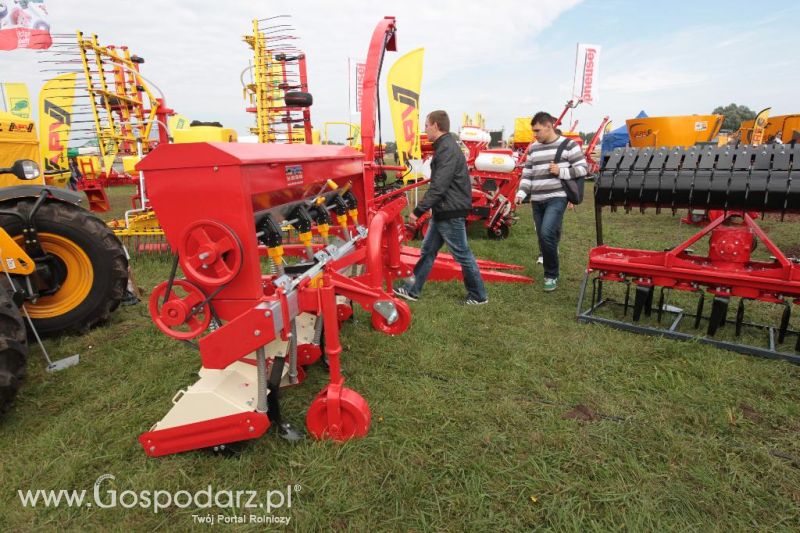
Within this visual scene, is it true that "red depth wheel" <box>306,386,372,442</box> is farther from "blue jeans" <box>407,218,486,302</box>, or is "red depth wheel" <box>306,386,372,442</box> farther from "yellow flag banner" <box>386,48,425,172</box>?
"yellow flag banner" <box>386,48,425,172</box>

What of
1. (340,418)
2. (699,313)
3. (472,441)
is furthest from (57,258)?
(699,313)

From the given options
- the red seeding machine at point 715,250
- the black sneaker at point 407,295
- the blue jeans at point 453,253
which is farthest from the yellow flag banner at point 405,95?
the red seeding machine at point 715,250

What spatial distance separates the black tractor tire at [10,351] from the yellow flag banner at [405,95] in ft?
15.6

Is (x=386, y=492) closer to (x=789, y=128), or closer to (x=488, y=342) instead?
(x=488, y=342)

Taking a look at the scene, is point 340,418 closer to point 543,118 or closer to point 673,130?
point 543,118

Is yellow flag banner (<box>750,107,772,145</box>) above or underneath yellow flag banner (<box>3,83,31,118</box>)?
underneath

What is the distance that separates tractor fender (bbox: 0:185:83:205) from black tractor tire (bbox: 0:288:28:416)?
1282 millimetres

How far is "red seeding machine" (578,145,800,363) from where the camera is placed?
10.5 feet

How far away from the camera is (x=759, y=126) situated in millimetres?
11930

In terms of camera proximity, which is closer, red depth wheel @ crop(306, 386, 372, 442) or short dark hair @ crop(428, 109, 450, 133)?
red depth wheel @ crop(306, 386, 372, 442)

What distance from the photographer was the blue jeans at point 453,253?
4.26m

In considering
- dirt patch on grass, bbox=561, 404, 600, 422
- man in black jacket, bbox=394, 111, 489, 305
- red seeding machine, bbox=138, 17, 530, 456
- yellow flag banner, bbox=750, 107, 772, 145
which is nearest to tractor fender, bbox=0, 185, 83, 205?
red seeding machine, bbox=138, 17, 530, 456

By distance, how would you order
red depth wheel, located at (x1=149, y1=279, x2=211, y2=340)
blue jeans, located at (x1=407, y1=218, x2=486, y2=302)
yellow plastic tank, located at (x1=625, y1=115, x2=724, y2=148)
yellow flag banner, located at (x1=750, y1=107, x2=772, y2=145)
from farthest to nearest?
1. yellow flag banner, located at (x1=750, y1=107, x2=772, y2=145)
2. yellow plastic tank, located at (x1=625, y1=115, x2=724, y2=148)
3. blue jeans, located at (x1=407, y1=218, x2=486, y2=302)
4. red depth wheel, located at (x1=149, y1=279, x2=211, y2=340)

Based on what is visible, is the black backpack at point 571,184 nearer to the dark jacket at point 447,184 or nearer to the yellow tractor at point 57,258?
the dark jacket at point 447,184
